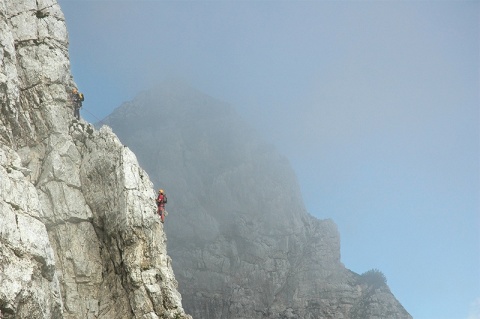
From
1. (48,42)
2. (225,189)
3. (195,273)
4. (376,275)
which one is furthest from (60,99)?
(376,275)

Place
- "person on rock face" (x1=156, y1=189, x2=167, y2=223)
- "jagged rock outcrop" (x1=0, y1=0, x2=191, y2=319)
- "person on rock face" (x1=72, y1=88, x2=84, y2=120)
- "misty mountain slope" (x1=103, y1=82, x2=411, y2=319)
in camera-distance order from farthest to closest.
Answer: "misty mountain slope" (x1=103, y1=82, x2=411, y2=319) → "person on rock face" (x1=72, y1=88, x2=84, y2=120) → "person on rock face" (x1=156, y1=189, x2=167, y2=223) → "jagged rock outcrop" (x1=0, y1=0, x2=191, y2=319)

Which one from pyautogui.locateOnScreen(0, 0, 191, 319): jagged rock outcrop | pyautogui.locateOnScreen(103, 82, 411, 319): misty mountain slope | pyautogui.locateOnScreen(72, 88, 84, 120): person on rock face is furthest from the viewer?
pyautogui.locateOnScreen(103, 82, 411, 319): misty mountain slope

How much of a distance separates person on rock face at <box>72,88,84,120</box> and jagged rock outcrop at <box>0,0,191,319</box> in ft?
2.43

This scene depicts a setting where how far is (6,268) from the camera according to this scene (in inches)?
1096

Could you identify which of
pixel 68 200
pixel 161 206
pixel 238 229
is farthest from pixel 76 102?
pixel 238 229

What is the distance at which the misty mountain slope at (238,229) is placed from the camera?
102562 mm

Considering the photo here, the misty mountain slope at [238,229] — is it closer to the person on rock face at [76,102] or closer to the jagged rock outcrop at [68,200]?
the person on rock face at [76,102]

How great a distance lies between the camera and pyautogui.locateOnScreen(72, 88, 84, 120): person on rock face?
151 ft

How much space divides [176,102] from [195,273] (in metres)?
67.0

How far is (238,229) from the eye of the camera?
11312cm

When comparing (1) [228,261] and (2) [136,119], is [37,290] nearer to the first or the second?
(1) [228,261]

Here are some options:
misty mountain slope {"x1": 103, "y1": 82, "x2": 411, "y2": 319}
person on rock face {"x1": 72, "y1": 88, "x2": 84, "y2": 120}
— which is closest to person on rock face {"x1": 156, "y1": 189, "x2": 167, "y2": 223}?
person on rock face {"x1": 72, "y1": 88, "x2": 84, "y2": 120}

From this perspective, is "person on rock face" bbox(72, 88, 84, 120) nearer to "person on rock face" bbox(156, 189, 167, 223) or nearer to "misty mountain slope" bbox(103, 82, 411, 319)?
"person on rock face" bbox(156, 189, 167, 223)

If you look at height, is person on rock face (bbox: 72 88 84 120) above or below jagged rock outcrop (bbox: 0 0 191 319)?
above
